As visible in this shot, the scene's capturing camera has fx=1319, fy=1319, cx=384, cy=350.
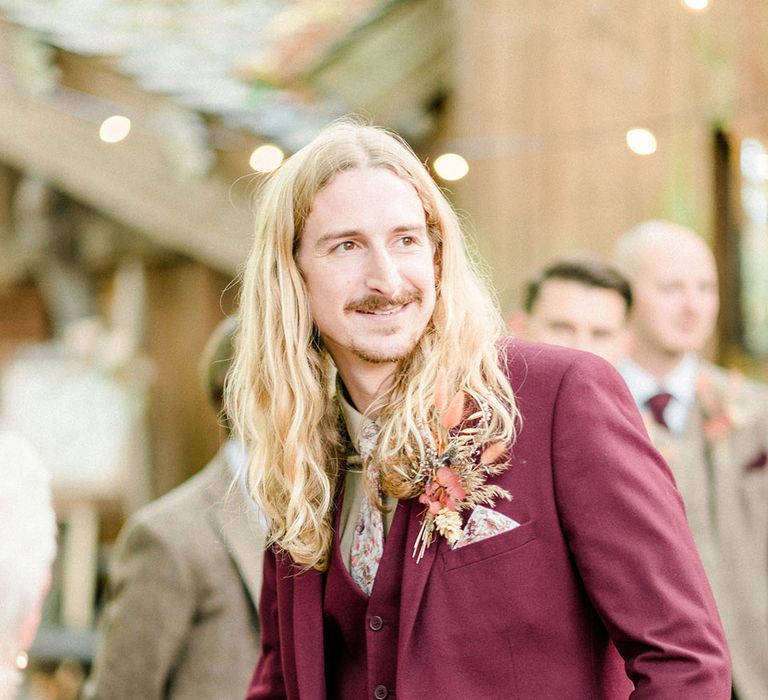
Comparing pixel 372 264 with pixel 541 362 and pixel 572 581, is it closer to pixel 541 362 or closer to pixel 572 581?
pixel 541 362

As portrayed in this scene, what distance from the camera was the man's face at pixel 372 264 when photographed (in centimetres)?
236

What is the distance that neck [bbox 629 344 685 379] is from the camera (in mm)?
4555

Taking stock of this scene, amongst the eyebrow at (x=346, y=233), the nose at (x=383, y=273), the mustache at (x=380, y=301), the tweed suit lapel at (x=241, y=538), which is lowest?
the tweed suit lapel at (x=241, y=538)

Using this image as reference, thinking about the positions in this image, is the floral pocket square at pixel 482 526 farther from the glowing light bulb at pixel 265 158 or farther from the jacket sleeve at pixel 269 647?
the glowing light bulb at pixel 265 158

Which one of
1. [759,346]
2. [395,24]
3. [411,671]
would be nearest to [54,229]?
[395,24]

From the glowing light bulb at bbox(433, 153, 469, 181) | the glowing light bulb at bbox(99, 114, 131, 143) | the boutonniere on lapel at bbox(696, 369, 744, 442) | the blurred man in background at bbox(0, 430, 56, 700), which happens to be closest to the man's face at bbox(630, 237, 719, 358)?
the boutonniere on lapel at bbox(696, 369, 744, 442)

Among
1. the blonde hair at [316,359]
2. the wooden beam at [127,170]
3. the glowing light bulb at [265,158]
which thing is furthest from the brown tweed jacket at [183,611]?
the wooden beam at [127,170]

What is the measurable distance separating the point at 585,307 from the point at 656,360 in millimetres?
497

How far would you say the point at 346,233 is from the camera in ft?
7.86

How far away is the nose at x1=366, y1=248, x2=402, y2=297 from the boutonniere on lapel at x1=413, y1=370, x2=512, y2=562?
188 millimetres

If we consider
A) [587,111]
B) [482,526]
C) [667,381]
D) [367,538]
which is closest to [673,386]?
[667,381]

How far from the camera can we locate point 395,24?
19.9 feet

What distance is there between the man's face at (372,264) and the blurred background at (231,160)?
2649mm

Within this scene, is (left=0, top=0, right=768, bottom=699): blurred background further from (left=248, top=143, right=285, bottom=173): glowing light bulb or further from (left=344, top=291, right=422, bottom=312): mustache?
(left=344, top=291, right=422, bottom=312): mustache
